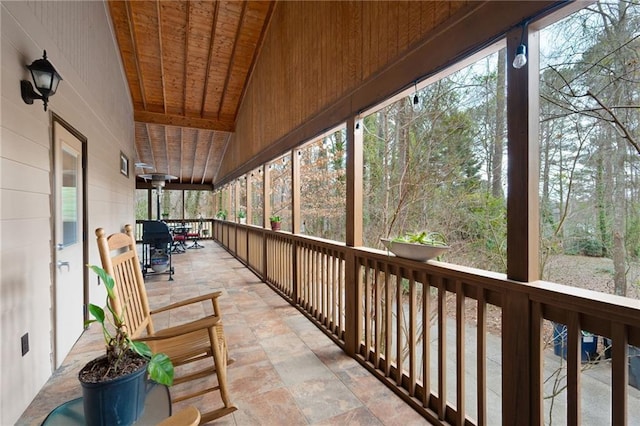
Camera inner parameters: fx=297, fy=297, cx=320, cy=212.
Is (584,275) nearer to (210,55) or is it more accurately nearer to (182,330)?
(182,330)

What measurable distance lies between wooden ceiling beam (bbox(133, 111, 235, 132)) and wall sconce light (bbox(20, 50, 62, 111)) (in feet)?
20.7

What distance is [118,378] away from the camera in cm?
104

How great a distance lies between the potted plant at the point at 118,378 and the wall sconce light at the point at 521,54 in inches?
77.1

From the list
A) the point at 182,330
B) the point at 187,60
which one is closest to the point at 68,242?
the point at 182,330

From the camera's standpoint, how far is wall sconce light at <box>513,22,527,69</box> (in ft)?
4.32

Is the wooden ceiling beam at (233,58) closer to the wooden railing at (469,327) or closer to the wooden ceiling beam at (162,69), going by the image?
the wooden ceiling beam at (162,69)

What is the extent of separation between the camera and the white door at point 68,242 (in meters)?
2.50

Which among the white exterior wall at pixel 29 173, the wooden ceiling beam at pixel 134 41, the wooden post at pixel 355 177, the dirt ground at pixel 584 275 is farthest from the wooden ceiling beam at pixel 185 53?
the dirt ground at pixel 584 275

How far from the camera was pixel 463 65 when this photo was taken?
5.82 feet

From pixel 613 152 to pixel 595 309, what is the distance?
0.97 metres

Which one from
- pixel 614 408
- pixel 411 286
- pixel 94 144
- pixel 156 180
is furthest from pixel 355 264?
pixel 156 180

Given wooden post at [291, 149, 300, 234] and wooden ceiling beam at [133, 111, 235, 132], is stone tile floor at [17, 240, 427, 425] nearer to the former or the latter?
wooden post at [291, 149, 300, 234]

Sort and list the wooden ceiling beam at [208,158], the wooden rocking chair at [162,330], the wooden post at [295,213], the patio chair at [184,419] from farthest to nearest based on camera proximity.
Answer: the wooden ceiling beam at [208,158]
the wooden post at [295,213]
the wooden rocking chair at [162,330]
the patio chair at [184,419]

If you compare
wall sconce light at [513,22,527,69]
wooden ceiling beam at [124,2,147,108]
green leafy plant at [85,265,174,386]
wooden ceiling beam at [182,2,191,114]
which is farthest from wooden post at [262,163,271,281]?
wall sconce light at [513,22,527,69]
